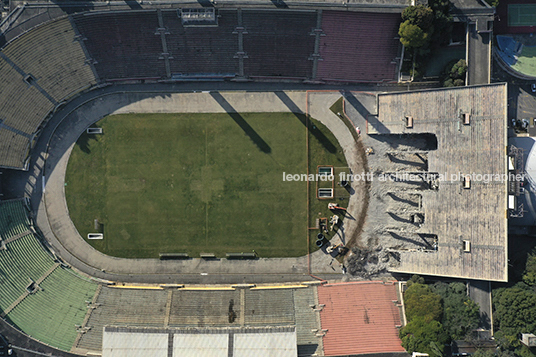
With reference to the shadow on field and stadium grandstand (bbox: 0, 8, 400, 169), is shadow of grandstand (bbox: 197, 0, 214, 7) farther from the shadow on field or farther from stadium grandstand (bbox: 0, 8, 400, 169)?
the shadow on field

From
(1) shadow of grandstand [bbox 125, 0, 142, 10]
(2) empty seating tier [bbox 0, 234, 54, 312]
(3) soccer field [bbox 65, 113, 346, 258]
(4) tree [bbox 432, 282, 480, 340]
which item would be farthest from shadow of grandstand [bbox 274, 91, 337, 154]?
(2) empty seating tier [bbox 0, 234, 54, 312]

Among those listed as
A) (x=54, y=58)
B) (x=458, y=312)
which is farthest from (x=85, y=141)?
(x=458, y=312)

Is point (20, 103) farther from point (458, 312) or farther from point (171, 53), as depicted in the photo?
point (458, 312)

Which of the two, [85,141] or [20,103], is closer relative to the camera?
[20,103]

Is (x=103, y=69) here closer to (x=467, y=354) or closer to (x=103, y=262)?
(x=103, y=262)

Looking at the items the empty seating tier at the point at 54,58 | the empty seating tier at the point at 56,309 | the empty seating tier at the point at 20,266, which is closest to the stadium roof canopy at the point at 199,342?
the empty seating tier at the point at 56,309

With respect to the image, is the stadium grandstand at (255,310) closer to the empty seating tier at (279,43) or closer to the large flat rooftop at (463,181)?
the large flat rooftop at (463,181)

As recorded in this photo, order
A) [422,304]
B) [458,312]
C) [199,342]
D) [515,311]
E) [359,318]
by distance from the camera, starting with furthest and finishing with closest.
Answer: [359,318]
[422,304]
[458,312]
[515,311]
[199,342]
